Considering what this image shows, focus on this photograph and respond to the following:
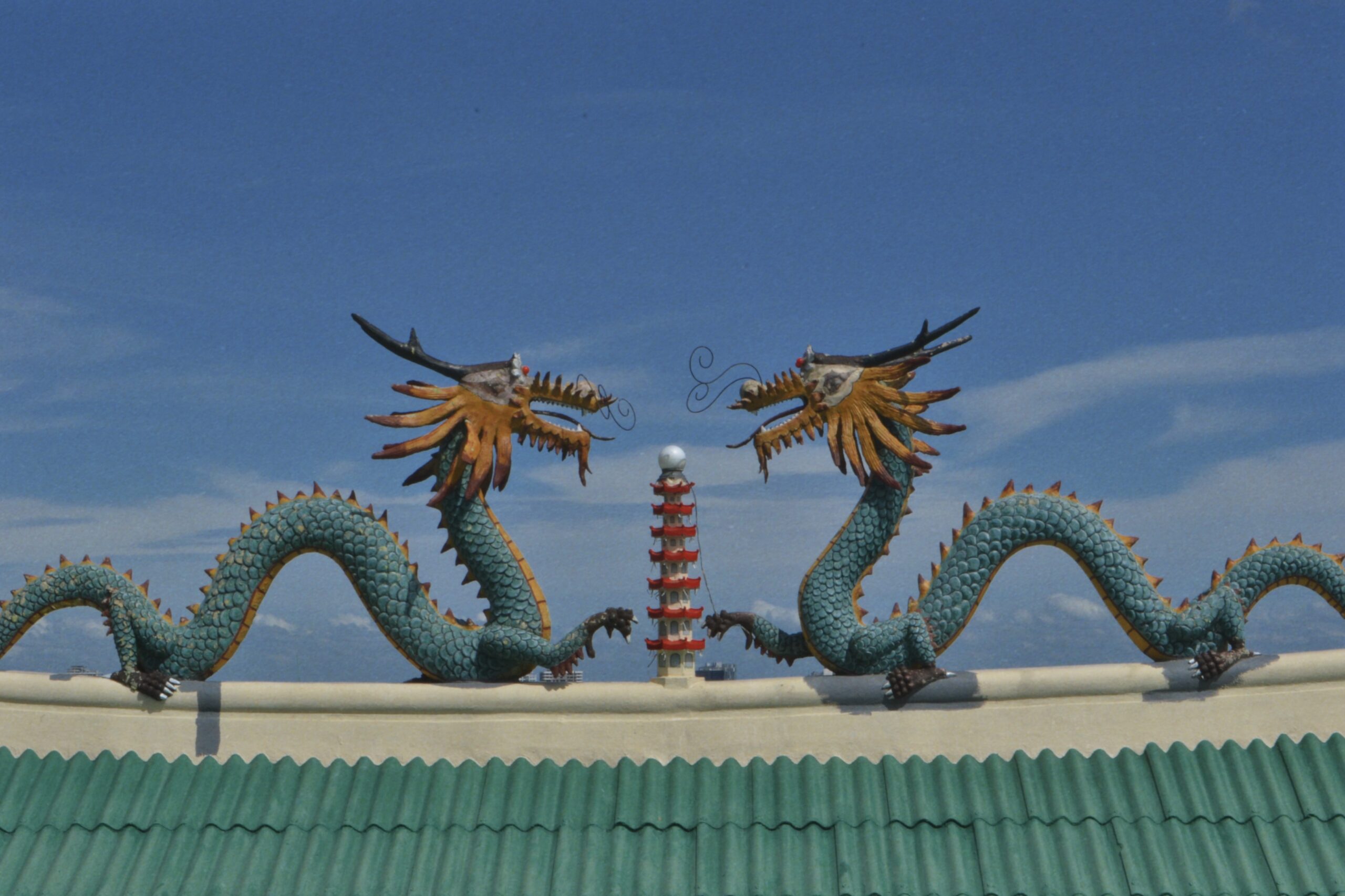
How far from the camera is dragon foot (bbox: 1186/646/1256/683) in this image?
30.5 ft

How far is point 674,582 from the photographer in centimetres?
945

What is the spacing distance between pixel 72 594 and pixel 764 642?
5.36 metres

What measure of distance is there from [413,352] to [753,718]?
372cm

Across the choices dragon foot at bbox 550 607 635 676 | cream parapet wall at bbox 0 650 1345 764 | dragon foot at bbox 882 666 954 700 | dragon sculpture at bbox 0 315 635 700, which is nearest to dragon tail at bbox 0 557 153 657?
dragon sculpture at bbox 0 315 635 700

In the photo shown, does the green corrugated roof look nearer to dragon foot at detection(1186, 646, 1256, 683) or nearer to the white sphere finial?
dragon foot at detection(1186, 646, 1256, 683)

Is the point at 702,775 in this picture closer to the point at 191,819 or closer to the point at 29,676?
the point at 191,819

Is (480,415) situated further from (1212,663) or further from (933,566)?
(1212,663)

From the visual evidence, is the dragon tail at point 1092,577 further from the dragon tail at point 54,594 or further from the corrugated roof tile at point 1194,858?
the dragon tail at point 54,594

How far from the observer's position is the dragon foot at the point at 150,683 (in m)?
9.55

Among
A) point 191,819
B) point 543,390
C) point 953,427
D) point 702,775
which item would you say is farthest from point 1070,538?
point 191,819

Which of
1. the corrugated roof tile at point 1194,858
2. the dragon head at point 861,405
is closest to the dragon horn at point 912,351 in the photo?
the dragon head at point 861,405

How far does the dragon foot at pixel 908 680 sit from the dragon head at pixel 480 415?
3050 millimetres

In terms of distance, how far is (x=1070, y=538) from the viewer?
9.94 metres

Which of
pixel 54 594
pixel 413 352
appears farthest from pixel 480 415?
pixel 54 594
